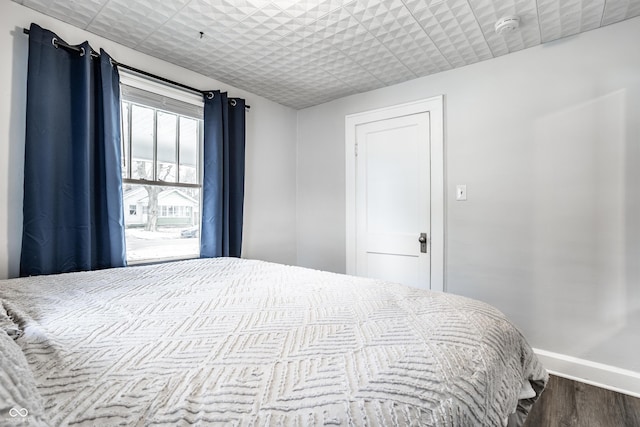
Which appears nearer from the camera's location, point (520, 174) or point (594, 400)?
point (594, 400)

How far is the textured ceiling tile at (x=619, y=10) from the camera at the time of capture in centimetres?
181

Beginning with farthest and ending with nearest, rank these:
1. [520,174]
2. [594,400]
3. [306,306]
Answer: [520,174]
[594,400]
[306,306]

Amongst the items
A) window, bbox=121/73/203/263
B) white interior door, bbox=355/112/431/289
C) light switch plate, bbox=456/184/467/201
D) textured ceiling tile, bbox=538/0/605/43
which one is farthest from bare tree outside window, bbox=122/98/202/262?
textured ceiling tile, bbox=538/0/605/43

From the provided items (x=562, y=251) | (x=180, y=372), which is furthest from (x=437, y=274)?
(x=180, y=372)

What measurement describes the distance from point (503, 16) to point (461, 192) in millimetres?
1244

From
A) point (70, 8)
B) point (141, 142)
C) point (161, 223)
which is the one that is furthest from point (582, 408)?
point (70, 8)

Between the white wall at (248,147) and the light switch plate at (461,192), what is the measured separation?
181 centimetres

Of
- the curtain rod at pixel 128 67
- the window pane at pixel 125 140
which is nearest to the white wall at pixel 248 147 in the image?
the curtain rod at pixel 128 67

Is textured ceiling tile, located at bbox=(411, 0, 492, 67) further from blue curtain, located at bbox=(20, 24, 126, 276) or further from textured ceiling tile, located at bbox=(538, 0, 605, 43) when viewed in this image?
blue curtain, located at bbox=(20, 24, 126, 276)

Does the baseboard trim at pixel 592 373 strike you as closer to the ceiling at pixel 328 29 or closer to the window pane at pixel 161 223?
the ceiling at pixel 328 29

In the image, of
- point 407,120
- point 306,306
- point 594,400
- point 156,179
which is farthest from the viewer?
point 407,120

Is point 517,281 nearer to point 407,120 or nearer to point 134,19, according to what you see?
point 407,120

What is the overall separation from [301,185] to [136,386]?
3109 millimetres

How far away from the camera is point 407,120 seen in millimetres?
2889
